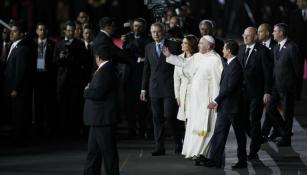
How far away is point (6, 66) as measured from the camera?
20344 mm

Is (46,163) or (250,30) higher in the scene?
(250,30)

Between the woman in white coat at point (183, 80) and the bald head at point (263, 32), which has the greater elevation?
the bald head at point (263, 32)

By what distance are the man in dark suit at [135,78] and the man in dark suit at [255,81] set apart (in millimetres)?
3314

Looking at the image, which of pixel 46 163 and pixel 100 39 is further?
pixel 46 163

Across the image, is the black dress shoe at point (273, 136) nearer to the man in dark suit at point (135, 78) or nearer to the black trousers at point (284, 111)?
the black trousers at point (284, 111)

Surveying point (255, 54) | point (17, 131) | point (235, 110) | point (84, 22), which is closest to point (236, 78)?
point (235, 110)

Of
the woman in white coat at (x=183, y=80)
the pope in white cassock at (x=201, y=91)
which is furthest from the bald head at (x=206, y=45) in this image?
the woman in white coat at (x=183, y=80)

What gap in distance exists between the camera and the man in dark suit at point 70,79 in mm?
21375

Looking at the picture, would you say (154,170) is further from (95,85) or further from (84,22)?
(84,22)

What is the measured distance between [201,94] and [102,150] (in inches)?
119

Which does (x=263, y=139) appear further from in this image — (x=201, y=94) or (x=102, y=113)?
(x=102, y=113)

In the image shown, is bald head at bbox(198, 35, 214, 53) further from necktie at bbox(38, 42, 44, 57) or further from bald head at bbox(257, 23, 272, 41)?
necktie at bbox(38, 42, 44, 57)

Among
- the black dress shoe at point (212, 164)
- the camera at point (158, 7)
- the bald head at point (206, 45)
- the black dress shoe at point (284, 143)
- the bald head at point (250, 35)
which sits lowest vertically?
the black dress shoe at point (212, 164)

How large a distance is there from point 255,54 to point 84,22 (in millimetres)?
5691
